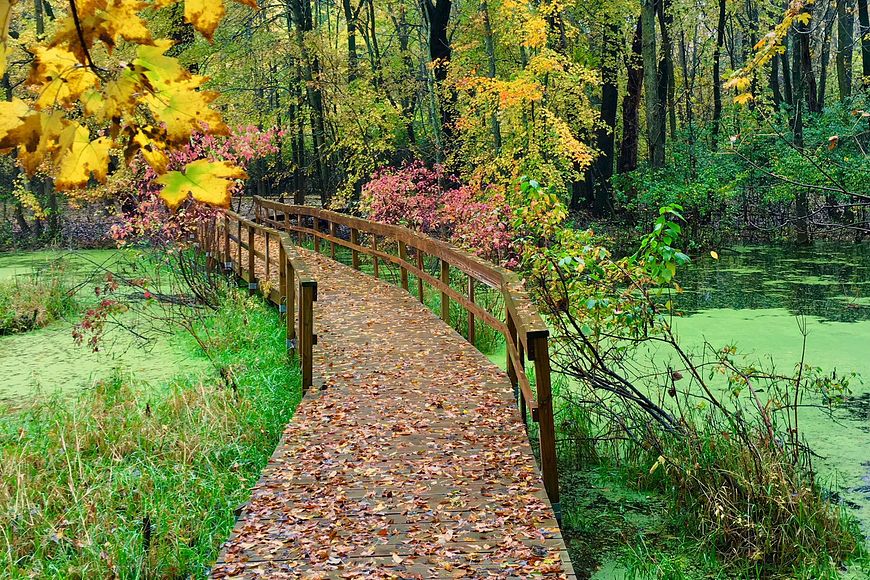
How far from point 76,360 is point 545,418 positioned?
738cm

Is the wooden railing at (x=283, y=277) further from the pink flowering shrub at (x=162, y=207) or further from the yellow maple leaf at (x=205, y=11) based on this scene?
the yellow maple leaf at (x=205, y=11)

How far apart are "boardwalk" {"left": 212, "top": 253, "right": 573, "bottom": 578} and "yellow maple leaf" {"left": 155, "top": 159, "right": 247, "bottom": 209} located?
290cm

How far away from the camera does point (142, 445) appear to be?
23.1ft

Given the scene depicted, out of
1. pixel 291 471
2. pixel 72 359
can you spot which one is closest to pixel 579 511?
pixel 291 471

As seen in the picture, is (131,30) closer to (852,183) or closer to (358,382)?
(358,382)

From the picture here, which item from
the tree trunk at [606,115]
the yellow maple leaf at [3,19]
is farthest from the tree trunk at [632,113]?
the yellow maple leaf at [3,19]

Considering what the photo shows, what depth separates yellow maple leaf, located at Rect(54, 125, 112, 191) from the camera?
161 cm

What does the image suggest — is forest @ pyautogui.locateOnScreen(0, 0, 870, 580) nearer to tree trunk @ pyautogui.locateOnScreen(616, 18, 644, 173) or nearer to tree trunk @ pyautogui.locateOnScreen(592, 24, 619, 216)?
tree trunk @ pyautogui.locateOnScreen(592, 24, 619, 216)

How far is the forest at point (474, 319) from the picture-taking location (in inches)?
73.0

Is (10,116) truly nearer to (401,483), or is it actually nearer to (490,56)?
(401,483)

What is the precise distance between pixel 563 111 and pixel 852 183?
20.9ft

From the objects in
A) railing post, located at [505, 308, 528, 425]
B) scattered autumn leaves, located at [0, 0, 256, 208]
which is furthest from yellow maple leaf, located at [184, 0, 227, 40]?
railing post, located at [505, 308, 528, 425]

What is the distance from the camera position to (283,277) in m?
10.6

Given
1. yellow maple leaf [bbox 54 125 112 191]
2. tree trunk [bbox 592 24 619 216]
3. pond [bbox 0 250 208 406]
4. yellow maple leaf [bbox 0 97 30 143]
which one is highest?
tree trunk [bbox 592 24 619 216]
